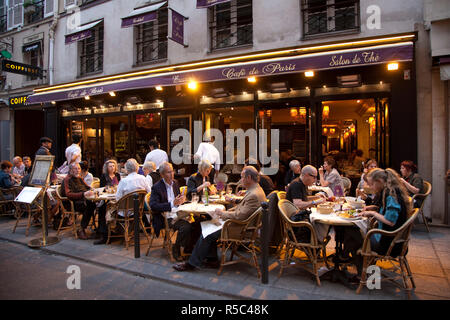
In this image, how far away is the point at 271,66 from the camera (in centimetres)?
702

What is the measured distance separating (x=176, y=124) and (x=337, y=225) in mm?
6879

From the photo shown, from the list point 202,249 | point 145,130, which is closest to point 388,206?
point 202,249

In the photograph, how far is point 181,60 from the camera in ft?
31.3

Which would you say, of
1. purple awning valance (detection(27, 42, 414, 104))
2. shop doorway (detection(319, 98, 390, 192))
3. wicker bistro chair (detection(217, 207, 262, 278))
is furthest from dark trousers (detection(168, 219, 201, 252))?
shop doorway (detection(319, 98, 390, 192))

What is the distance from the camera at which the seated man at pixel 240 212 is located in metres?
4.16

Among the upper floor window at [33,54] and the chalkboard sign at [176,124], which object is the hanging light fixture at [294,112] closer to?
the chalkboard sign at [176,124]

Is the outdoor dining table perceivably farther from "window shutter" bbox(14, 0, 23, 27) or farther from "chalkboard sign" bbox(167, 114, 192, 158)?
"window shutter" bbox(14, 0, 23, 27)

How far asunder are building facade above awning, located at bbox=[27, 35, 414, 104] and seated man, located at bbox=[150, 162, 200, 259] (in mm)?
3522

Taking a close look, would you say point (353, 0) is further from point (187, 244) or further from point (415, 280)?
point (187, 244)

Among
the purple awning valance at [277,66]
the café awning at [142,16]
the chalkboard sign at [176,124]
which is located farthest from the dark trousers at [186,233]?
the café awning at [142,16]

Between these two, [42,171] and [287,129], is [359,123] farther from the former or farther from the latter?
[42,171]

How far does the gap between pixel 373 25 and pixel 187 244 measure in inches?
257

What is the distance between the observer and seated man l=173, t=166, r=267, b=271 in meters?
4.16

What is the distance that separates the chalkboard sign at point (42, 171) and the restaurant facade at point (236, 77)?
3.44 meters
